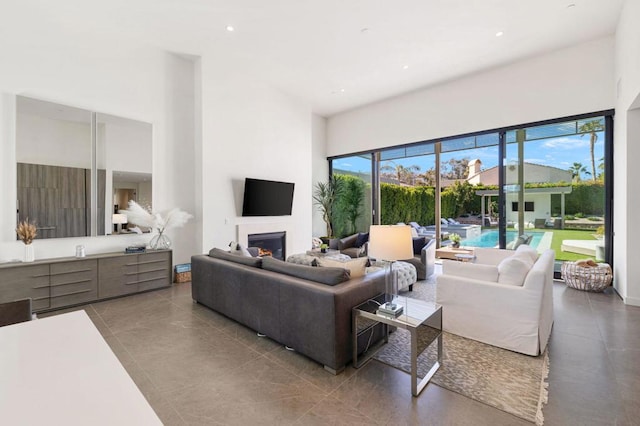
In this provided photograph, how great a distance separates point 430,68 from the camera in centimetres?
566

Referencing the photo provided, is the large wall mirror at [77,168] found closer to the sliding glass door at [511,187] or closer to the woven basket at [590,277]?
the sliding glass door at [511,187]

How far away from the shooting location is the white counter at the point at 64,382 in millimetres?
759

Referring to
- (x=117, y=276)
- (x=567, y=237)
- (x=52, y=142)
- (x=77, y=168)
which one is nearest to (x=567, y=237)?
(x=567, y=237)

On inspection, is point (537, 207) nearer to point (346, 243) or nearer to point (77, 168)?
point (346, 243)

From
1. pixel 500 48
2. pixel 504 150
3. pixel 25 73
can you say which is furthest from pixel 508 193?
pixel 25 73

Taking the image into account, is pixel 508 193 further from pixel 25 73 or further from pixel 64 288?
pixel 25 73

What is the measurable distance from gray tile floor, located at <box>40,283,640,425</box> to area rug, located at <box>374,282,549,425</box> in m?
0.08

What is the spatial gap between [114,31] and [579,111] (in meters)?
7.82

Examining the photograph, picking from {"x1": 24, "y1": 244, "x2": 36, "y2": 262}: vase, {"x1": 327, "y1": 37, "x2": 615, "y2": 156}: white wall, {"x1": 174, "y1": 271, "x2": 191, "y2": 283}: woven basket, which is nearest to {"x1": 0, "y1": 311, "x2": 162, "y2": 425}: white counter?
{"x1": 24, "y1": 244, "x2": 36, "y2": 262}: vase

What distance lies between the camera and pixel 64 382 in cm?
91

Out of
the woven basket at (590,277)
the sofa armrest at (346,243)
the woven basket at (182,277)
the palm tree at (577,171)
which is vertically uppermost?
the palm tree at (577,171)

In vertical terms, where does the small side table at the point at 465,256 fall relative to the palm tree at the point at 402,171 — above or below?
below

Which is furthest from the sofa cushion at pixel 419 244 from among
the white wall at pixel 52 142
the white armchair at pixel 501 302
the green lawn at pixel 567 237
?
the white wall at pixel 52 142

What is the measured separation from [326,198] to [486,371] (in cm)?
633
